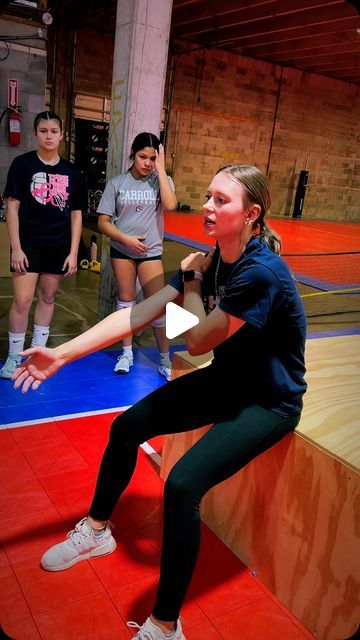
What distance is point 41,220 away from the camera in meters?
3.85

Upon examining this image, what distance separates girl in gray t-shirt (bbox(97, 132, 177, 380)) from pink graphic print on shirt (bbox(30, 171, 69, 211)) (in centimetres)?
33

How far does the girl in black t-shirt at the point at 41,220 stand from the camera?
3695mm

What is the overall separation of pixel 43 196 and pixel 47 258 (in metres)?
0.47

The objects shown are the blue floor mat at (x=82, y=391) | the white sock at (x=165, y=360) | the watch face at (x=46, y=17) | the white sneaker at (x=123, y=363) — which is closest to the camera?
the blue floor mat at (x=82, y=391)

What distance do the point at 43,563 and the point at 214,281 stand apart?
1.39 meters

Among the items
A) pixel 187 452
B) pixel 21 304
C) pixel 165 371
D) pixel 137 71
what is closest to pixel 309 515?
pixel 187 452

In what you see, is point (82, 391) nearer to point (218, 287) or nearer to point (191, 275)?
point (218, 287)

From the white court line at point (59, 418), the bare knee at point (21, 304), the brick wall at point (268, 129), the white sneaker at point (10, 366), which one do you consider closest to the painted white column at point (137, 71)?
the bare knee at point (21, 304)

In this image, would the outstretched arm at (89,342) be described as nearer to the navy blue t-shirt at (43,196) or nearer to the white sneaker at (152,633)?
the white sneaker at (152,633)

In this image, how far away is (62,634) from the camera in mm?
1854

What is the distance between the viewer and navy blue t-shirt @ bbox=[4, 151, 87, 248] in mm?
3705
